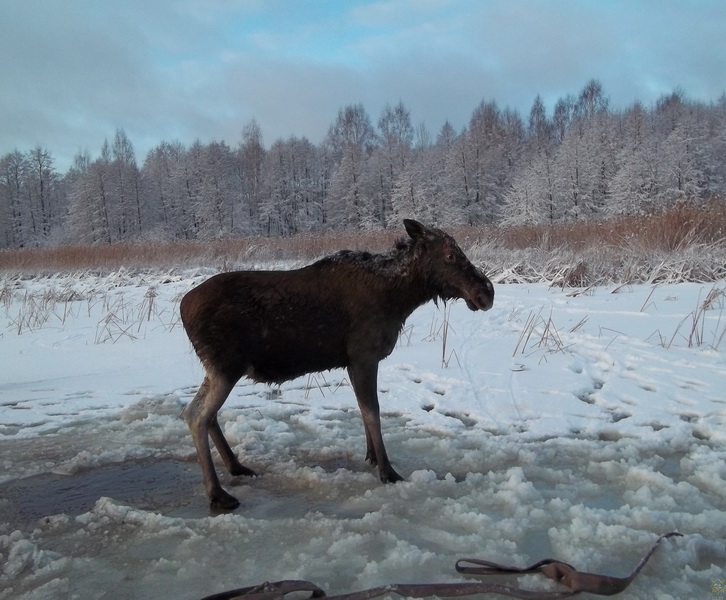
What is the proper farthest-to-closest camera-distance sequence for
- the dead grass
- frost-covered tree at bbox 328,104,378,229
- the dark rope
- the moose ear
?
frost-covered tree at bbox 328,104,378,229 < the dead grass < the moose ear < the dark rope

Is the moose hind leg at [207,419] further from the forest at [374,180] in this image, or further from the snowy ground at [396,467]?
the forest at [374,180]

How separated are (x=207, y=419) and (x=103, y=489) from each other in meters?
0.78

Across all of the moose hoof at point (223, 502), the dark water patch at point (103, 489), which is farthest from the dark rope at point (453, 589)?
the dark water patch at point (103, 489)

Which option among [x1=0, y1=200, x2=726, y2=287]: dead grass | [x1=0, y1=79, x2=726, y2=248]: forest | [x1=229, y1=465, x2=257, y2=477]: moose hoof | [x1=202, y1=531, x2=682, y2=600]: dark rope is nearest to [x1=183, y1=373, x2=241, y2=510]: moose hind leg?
[x1=229, y1=465, x2=257, y2=477]: moose hoof

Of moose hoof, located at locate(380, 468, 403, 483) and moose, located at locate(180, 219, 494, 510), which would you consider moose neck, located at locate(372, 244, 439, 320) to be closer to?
moose, located at locate(180, 219, 494, 510)

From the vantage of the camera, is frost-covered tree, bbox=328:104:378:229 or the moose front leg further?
frost-covered tree, bbox=328:104:378:229

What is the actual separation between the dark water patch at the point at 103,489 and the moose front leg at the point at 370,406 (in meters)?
1.16

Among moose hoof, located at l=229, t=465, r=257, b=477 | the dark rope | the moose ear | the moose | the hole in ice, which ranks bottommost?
the hole in ice

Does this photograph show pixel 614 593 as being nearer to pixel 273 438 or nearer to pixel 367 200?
pixel 273 438

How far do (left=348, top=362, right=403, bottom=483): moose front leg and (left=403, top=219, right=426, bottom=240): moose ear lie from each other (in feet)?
3.17

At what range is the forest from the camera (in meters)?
49.1

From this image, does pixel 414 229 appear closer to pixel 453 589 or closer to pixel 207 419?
pixel 207 419

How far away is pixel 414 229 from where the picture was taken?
3914mm

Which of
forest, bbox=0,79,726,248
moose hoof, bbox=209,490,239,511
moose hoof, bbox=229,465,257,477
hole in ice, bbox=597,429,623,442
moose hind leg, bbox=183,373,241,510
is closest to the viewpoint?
moose hoof, bbox=209,490,239,511
